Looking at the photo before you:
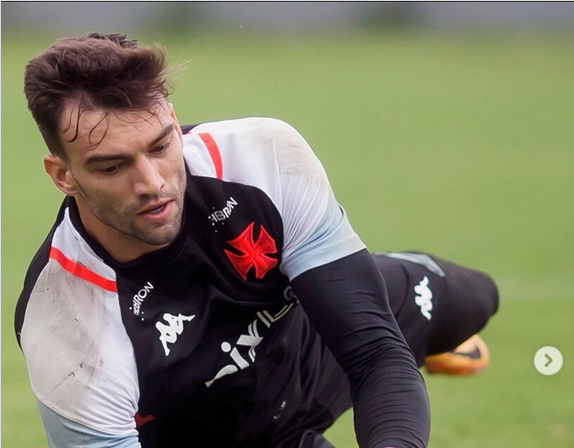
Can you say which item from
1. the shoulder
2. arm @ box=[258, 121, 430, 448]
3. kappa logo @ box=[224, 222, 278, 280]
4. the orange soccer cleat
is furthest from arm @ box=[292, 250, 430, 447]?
the orange soccer cleat

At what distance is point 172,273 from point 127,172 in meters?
0.47

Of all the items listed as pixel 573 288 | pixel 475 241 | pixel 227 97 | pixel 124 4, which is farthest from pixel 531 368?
pixel 124 4

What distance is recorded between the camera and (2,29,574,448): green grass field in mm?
6102

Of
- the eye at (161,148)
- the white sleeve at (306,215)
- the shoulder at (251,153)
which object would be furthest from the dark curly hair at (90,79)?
A: the white sleeve at (306,215)

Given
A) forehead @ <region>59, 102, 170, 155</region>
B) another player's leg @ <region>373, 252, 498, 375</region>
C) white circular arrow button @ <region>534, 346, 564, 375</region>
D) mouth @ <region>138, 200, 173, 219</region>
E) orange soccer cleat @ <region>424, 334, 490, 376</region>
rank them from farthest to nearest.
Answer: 1. white circular arrow button @ <region>534, 346, 564, 375</region>
2. orange soccer cleat @ <region>424, 334, 490, 376</region>
3. another player's leg @ <region>373, 252, 498, 375</region>
4. mouth @ <region>138, 200, 173, 219</region>
5. forehead @ <region>59, 102, 170, 155</region>

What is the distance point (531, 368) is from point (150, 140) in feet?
12.1

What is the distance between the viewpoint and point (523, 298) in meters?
7.94

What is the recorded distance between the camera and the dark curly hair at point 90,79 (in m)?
3.41

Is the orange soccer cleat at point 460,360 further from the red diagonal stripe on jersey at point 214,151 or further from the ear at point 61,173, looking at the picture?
the ear at point 61,173

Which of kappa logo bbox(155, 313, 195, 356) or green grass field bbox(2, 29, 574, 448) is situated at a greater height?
kappa logo bbox(155, 313, 195, 356)

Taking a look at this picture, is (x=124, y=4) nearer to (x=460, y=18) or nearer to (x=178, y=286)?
(x=460, y=18)

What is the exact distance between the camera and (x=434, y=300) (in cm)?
463

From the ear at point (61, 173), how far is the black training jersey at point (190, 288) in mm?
143

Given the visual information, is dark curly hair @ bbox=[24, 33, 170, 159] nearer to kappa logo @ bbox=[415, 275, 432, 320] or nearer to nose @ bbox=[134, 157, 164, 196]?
nose @ bbox=[134, 157, 164, 196]
